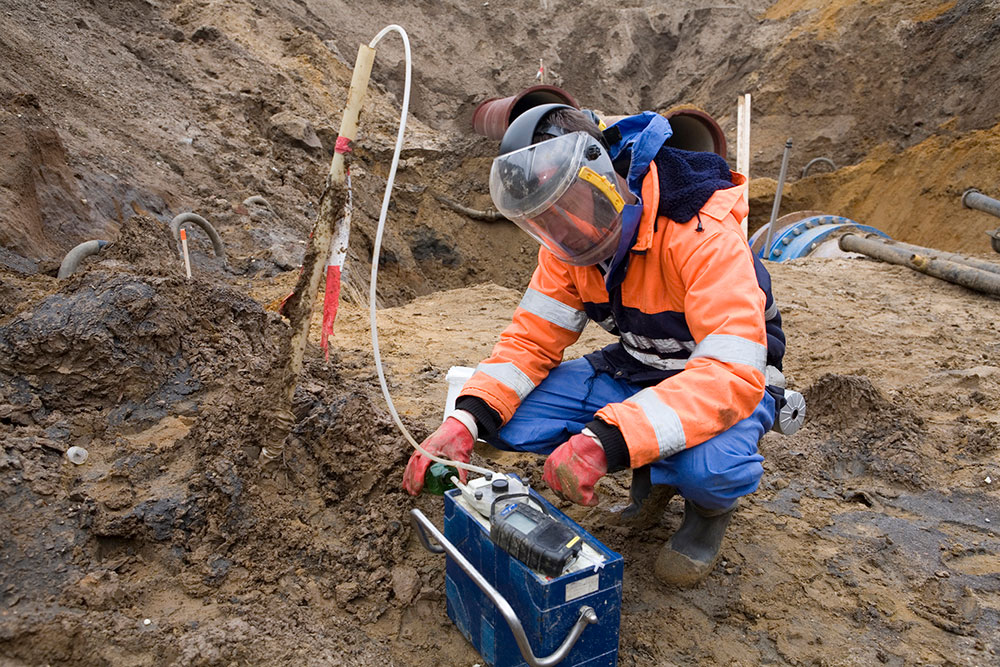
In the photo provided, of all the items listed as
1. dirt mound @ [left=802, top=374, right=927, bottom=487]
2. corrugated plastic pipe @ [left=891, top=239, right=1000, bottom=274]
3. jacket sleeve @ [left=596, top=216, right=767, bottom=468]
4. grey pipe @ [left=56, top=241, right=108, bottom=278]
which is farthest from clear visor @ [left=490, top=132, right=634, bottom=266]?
corrugated plastic pipe @ [left=891, top=239, right=1000, bottom=274]

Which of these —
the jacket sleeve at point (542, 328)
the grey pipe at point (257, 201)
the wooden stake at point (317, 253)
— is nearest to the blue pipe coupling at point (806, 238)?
the grey pipe at point (257, 201)

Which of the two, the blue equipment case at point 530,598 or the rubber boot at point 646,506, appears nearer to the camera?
the blue equipment case at point 530,598

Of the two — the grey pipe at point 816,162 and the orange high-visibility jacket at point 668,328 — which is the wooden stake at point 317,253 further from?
the grey pipe at point 816,162

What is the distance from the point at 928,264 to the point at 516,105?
→ 17.3ft

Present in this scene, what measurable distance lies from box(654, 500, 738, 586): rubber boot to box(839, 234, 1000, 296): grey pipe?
4.85 meters

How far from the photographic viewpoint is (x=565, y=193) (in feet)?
6.63

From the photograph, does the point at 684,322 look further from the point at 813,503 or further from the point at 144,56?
the point at 144,56

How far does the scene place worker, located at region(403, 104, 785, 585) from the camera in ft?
6.41

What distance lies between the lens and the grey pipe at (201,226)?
460 centimetres

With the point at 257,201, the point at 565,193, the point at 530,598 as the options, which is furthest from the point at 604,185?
the point at 257,201

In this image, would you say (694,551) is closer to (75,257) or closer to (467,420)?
(467,420)

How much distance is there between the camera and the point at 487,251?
9016mm

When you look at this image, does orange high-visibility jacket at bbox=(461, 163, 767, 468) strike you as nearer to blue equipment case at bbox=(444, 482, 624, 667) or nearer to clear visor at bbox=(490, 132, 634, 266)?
clear visor at bbox=(490, 132, 634, 266)

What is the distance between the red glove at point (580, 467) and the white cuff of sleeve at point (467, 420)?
392mm
